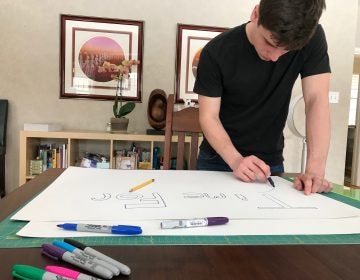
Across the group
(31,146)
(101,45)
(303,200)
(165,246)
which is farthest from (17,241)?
(101,45)

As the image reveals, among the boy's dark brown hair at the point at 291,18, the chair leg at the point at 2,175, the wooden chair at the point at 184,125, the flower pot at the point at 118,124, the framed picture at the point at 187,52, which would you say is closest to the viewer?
the boy's dark brown hair at the point at 291,18

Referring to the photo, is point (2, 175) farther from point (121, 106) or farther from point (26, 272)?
point (26, 272)

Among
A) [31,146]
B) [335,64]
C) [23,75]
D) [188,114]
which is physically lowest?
[31,146]

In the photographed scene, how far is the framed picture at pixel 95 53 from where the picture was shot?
2.68 m

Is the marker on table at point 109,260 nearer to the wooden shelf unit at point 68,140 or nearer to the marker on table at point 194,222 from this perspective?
the marker on table at point 194,222

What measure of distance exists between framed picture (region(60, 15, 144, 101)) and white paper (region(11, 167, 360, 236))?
191 cm

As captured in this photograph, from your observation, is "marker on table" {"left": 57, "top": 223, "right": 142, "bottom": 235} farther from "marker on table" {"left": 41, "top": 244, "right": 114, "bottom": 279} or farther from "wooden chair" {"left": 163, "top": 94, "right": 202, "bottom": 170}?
"wooden chair" {"left": 163, "top": 94, "right": 202, "bottom": 170}

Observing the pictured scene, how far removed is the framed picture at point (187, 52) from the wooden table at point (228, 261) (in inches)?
93.5

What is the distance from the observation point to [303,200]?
77 cm

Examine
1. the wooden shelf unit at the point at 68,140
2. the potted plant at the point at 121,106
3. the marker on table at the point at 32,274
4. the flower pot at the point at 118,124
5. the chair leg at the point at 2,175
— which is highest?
the potted plant at the point at 121,106

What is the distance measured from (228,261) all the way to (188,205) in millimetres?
238

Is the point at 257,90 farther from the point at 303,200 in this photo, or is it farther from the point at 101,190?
the point at 101,190

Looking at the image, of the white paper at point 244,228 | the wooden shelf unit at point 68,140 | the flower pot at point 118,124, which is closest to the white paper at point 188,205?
the white paper at point 244,228

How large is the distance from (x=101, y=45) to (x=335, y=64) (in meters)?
2.13
